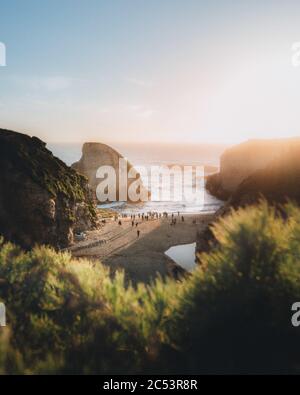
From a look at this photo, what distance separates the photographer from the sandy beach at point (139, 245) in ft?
86.1

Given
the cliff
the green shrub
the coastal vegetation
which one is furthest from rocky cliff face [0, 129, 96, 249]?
the green shrub

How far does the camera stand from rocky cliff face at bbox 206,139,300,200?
254ft

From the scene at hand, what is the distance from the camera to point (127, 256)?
98.2 feet

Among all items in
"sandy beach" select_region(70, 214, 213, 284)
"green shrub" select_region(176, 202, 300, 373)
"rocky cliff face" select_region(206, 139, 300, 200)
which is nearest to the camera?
"green shrub" select_region(176, 202, 300, 373)

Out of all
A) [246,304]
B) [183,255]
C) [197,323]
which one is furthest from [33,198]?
[246,304]

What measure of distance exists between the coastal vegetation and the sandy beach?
16131mm

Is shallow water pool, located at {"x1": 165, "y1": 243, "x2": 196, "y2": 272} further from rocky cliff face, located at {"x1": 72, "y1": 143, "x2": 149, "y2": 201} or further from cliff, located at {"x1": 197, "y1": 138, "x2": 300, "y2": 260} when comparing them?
rocky cliff face, located at {"x1": 72, "y1": 143, "x2": 149, "y2": 201}

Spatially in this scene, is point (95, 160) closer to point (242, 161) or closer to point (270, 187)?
point (242, 161)

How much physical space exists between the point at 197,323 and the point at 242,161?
77369 millimetres

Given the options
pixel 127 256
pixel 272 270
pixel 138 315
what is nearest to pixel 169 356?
pixel 138 315

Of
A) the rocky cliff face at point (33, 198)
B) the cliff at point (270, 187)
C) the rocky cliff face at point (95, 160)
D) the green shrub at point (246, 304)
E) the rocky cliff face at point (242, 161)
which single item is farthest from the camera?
the rocky cliff face at point (242, 161)

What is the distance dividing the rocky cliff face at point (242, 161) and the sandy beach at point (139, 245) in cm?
3377

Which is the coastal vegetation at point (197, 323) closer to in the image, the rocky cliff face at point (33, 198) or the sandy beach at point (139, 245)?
the sandy beach at point (139, 245)

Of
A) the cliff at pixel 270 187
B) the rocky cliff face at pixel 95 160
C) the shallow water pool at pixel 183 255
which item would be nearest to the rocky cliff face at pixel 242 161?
the rocky cliff face at pixel 95 160
